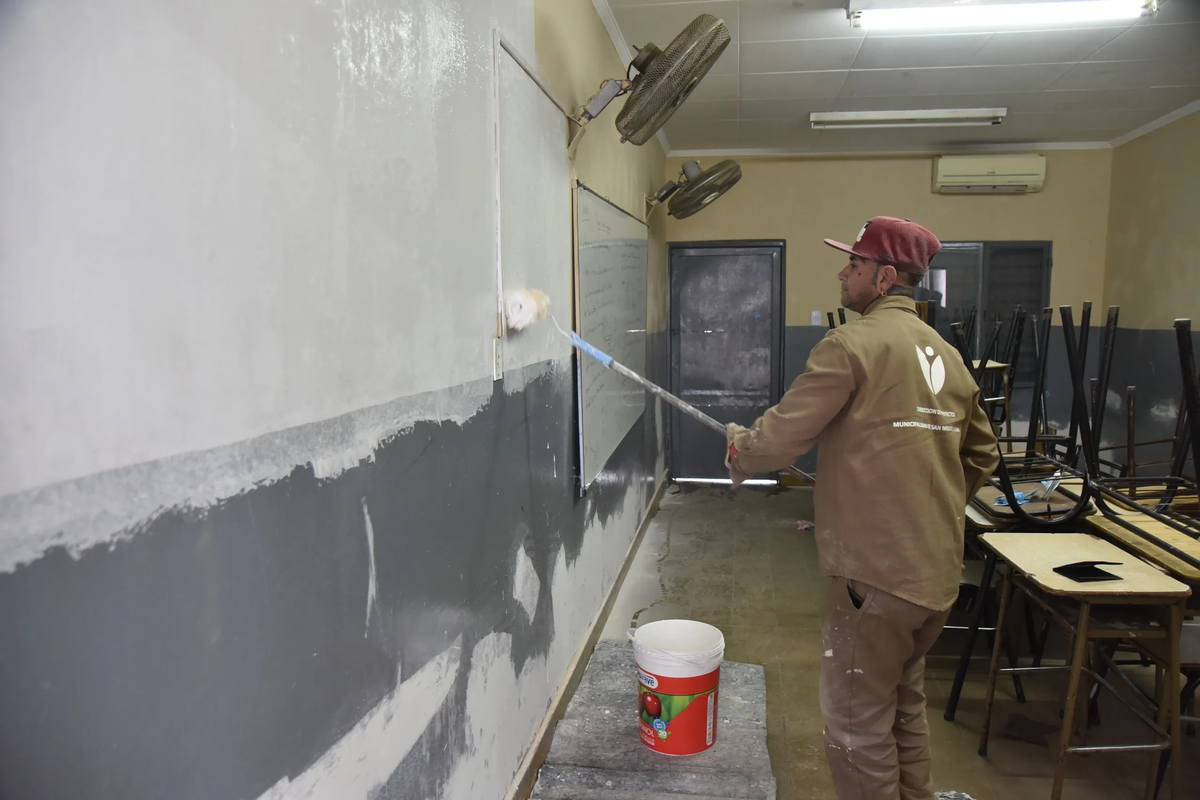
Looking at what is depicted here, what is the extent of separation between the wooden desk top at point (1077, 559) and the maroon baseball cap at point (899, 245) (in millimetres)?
A: 867

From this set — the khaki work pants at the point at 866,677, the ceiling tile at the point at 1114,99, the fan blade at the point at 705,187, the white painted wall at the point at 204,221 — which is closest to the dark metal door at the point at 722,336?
the fan blade at the point at 705,187

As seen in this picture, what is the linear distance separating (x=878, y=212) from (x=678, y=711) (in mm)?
4509

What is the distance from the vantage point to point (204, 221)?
29.3 inches

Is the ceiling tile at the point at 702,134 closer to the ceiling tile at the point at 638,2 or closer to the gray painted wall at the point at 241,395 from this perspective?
the ceiling tile at the point at 638,2

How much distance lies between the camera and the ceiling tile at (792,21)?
2912mm

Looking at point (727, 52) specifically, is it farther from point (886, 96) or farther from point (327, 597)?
point (327, 597)

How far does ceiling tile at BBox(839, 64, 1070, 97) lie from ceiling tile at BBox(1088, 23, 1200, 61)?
0.73 feet

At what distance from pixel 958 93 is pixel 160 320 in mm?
4580

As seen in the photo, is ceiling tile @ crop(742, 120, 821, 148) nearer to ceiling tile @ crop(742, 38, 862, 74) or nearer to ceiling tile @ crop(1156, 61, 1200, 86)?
ceiling tile @ crop(742, 38, 862, 74)

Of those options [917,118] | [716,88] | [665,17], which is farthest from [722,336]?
[665,17]

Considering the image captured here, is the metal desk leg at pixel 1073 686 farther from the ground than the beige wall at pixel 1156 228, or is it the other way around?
the beige wall at pixel 1156 228

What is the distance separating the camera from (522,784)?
1888 millimetres

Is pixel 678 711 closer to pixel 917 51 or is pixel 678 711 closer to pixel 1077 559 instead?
pixel 1077 559

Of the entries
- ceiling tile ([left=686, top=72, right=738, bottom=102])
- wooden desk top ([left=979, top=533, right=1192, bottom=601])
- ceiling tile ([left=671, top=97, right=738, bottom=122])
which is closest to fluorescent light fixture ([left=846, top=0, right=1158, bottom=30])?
ceiling tile ([left=686, top=72, right=738, bottom=102])
